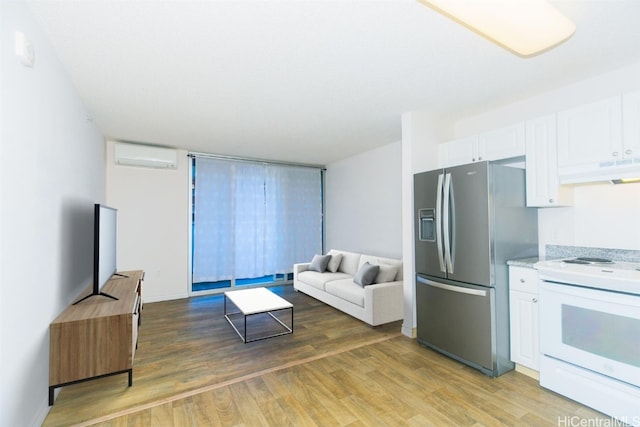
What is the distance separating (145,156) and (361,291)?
3821 millimetres

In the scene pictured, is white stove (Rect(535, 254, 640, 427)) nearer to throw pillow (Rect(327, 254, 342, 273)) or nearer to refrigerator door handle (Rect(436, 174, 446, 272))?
refrigerator door handle (Rect(436, 174, 446, 272))

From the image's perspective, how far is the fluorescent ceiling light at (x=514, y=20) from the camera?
3.83 feet

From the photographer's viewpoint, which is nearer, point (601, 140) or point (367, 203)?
point (601, 140)

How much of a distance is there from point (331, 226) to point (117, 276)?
3938mm

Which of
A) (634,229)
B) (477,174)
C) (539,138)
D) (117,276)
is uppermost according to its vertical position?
(539,138)

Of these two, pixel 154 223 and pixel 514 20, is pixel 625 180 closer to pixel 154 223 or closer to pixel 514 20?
pixel 514 20

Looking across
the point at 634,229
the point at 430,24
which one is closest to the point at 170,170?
the point at 430,24

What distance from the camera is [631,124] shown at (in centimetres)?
212

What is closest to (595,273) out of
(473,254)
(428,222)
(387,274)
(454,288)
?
(473,254)

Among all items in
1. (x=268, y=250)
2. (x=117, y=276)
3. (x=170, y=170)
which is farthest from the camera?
(x=268, y=250)

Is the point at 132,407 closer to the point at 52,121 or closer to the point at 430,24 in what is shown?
the point at 52,121

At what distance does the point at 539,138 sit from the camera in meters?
2.63

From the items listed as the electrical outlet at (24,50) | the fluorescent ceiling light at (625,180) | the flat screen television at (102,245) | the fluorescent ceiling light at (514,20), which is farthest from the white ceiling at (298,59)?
the flat screen television at (102,245)

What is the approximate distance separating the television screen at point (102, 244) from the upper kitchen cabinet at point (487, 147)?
3.57 m
